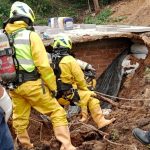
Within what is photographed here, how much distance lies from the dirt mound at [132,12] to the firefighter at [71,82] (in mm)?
4998

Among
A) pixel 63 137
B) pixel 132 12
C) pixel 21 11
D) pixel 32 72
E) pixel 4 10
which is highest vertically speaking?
pixel 21 11

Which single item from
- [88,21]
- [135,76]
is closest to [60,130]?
[135,76]

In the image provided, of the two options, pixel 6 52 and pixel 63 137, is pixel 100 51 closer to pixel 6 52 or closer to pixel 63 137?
pixel 63 137

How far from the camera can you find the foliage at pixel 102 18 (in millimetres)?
15777

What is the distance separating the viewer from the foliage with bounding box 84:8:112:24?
15777 mm

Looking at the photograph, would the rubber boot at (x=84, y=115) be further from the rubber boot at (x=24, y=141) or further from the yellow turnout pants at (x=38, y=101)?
the yellow turnout pants at (x=38, y=101)

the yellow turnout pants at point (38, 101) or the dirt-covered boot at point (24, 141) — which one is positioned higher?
the yellow turnout pants at point (38, 101)

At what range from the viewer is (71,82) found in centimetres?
829

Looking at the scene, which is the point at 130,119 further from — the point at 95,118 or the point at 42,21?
the point at 42,21

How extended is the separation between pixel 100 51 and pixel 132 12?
3.99 metres

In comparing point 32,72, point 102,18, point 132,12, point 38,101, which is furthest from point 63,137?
point 102,18

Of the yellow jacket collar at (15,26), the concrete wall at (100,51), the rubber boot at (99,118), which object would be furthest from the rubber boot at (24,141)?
the concrete wall at (100,51)

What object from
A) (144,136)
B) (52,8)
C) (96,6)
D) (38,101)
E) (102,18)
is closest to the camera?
(144,136)

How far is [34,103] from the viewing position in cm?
711
